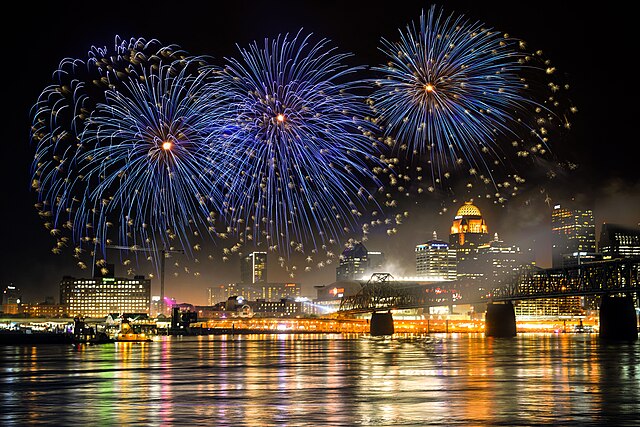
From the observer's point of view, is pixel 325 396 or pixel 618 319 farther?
pixel 618 319

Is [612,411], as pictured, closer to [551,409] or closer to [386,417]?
[551,409]

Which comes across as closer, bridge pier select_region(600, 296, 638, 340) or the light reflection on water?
the light reflection on water

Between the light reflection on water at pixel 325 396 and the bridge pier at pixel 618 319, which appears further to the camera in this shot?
the bridge pier at pixel 618 319

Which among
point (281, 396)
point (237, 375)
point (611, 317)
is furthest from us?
point (611, 317)

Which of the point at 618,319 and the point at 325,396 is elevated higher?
the point at 325,396

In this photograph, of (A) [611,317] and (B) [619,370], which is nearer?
(B) [619,370]

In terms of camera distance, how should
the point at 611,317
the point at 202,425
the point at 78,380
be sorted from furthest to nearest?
the point at 611,317 < the point at 78,380 < the point at 202,425

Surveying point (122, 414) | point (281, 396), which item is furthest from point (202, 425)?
point (281, 396)
